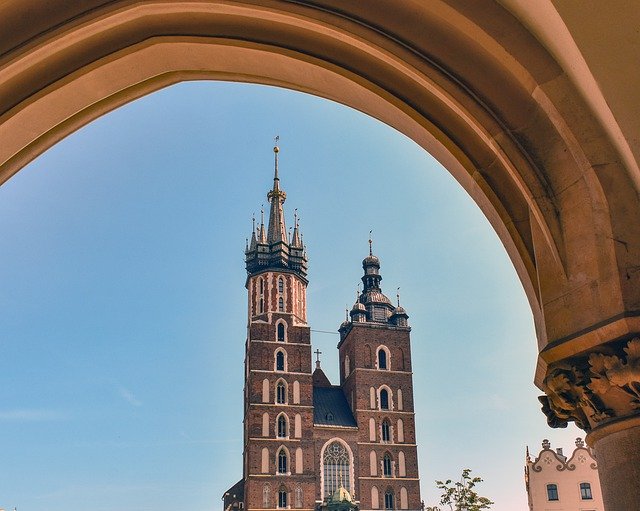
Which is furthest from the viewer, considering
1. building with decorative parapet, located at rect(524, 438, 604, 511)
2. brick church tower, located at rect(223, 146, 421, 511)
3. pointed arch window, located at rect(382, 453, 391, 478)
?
pointed arch window, located at rect(382, 453, 391, 478)

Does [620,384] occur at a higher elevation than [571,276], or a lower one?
lower

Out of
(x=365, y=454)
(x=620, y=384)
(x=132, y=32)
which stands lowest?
(x=620, y=384)

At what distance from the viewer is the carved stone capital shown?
334 cm

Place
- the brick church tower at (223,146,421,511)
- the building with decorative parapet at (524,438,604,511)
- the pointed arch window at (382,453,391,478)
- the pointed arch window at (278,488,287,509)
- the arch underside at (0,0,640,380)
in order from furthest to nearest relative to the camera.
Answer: the pointed arch window at (382,453,391,478) < the brick church tower at (223,146,421,511) < the pointed arch window at (278,488,287,509) < the building with decorative parapet at (524,438,604,511) < the arch underside at (0,0,640,380)

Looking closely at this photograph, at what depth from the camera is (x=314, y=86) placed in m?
5.23

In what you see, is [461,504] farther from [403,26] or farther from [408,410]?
[403,26]

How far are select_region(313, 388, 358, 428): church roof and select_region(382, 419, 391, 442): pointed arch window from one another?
2677mm

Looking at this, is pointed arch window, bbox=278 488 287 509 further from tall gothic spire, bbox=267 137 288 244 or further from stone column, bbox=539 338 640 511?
stone column, bbox=539 338 640 511

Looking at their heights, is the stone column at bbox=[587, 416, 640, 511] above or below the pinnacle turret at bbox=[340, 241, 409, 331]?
below

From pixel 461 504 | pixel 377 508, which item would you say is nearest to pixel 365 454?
pixel 377 508

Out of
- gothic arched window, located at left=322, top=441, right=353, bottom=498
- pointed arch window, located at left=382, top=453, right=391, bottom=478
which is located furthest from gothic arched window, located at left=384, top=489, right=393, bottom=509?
gothic arched window, located at left=322, top=441, right=353, bottom=498

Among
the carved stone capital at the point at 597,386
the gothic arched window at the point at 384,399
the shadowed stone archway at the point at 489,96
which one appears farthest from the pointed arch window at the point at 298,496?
the carved stone capital at the point at 597,386

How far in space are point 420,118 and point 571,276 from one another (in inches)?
56.9

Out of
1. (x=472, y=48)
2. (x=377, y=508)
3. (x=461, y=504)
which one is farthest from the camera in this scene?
(x=377, y=508)
